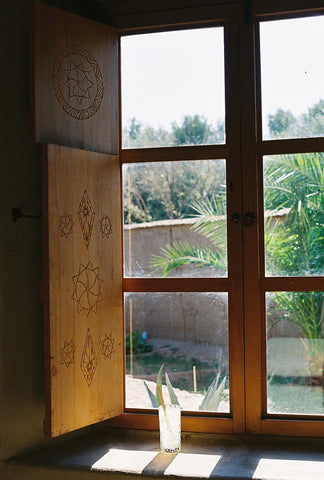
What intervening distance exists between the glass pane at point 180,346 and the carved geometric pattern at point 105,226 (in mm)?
312

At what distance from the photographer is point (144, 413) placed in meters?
2.58

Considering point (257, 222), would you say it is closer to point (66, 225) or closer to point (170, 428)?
point (66, 225)

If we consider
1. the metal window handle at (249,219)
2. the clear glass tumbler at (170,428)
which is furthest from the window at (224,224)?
the clear glass tumbler at (170,428)

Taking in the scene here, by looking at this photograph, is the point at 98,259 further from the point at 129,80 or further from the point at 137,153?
the point at 129,80

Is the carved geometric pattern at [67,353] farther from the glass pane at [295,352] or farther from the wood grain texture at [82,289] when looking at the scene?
the glass pane at [295,352]

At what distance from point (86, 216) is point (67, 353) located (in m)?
0.57

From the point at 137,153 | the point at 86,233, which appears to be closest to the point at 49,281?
the point at 86,233

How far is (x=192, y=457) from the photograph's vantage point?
7.61 ft

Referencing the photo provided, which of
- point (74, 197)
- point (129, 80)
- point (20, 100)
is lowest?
point (74, 197)

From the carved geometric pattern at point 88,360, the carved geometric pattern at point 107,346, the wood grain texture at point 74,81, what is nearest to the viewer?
the wood grain texture at point 74,81

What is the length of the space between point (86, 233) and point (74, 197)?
6.4 inches

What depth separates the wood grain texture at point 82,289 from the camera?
224 cm

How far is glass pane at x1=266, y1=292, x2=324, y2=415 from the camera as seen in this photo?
2.42 metres

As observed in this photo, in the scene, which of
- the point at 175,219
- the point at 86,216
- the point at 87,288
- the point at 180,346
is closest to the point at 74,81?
the point at 86,216
